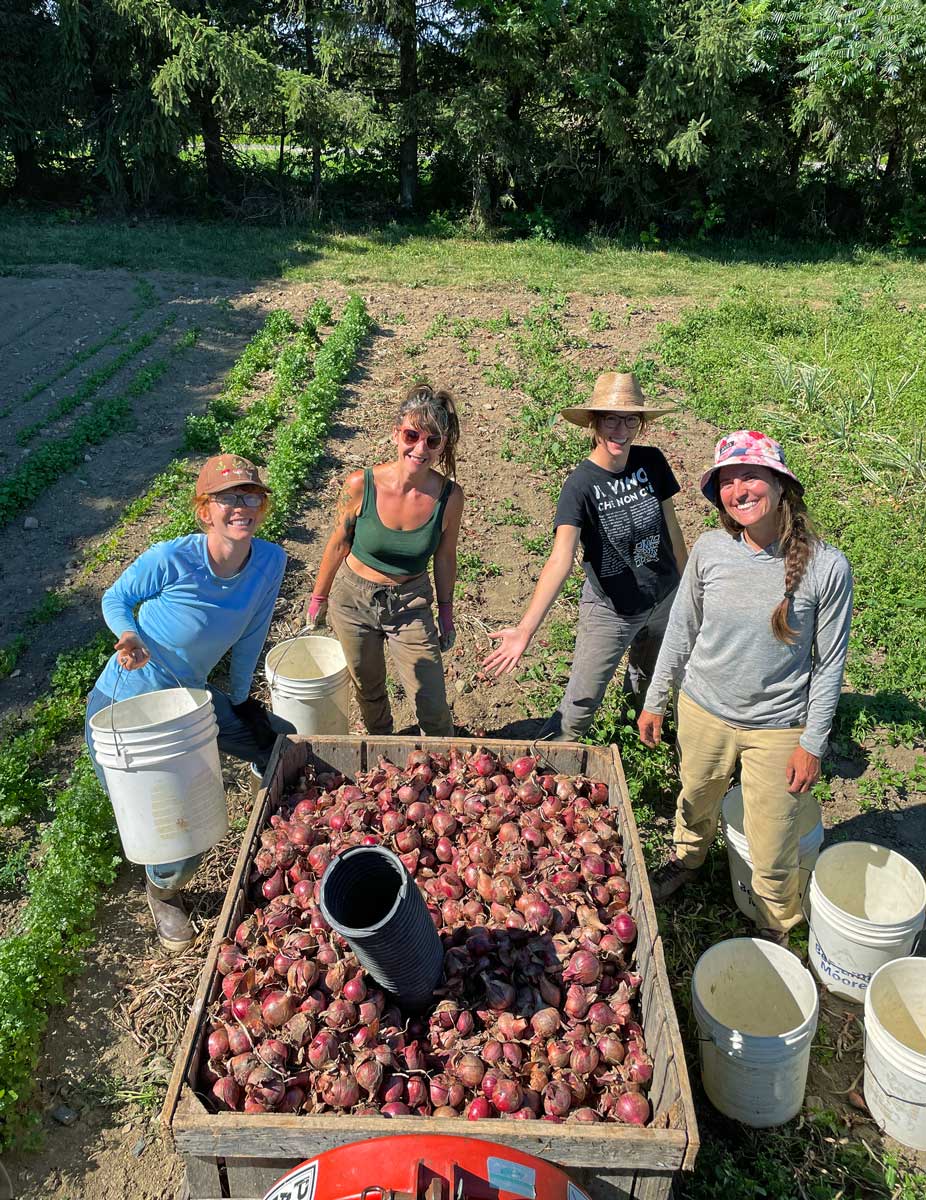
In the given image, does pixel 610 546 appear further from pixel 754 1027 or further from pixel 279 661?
pixel 754 1027

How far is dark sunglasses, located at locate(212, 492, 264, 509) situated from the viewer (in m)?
3.64

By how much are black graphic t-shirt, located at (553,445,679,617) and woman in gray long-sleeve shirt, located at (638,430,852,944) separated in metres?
0.59

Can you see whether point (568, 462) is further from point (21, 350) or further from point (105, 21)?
point (105, 21)

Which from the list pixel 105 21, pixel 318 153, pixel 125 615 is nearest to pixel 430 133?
pixel 318 153

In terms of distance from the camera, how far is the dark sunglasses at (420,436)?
13.2ft

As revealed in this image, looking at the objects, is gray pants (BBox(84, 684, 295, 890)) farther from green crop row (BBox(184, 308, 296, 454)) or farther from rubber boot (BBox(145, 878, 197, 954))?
green crop row (BBox(184, 308, 296, 454))

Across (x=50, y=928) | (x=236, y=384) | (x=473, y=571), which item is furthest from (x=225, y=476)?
(x=236, y=384)

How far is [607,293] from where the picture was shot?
14891 mm

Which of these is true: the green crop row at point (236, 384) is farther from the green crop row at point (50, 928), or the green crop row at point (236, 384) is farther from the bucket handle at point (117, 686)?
the bucket handle at point (117, 686)

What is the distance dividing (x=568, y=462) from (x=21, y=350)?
786cm

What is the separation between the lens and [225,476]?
11.9 ft

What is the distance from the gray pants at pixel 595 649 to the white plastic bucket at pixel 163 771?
176cm

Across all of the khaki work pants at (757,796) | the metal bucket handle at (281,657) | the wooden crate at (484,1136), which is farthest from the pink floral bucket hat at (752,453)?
the metal bucket handle at (281,657)

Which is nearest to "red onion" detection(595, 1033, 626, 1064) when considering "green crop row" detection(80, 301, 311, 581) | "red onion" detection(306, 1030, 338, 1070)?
"red onion" detection(306, 1030, 338, 1070)
